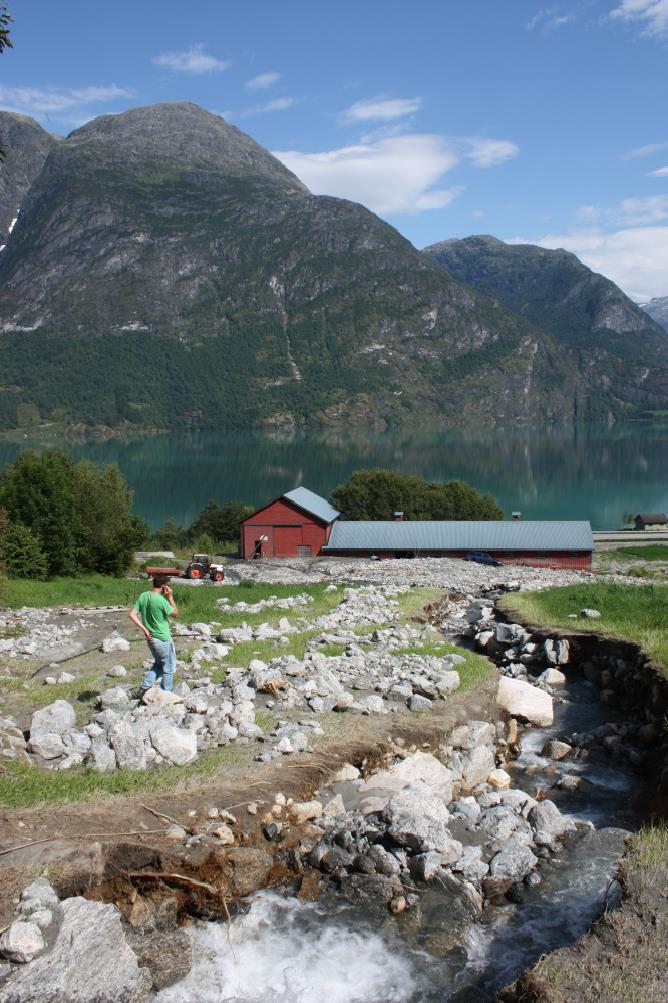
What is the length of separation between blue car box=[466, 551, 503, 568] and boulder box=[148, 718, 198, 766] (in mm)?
43583

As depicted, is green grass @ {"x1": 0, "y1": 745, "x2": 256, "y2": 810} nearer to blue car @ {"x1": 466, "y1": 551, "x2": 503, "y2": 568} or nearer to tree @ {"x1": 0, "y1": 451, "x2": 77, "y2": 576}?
tree @ {"x1": 0, "y1": 451, "x2": 77, "y2": 576}

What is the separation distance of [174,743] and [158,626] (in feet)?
8.48

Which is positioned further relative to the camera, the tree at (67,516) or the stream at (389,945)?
the tree at (67,516)

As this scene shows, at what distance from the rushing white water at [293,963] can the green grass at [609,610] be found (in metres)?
11.0

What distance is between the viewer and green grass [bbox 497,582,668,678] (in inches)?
811

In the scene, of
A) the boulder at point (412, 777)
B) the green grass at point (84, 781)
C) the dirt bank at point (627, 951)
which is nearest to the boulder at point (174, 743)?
the green grass at point (84, 781)

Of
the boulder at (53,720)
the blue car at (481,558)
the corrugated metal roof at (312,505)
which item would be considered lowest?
the blue car at (481,558)

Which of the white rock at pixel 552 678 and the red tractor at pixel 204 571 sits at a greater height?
the white rock at pixel 552 678

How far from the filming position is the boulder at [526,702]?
17750 mm

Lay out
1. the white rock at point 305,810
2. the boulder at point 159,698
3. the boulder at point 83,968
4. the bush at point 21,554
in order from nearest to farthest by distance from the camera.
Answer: the boulder at point 83,968
the white rock at point 305,810
the boulder at point 159,698
the bush at point 21,554

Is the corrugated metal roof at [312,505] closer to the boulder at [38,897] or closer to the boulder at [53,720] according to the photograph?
the boulder at [53,720]

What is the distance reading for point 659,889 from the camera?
880 centimetres

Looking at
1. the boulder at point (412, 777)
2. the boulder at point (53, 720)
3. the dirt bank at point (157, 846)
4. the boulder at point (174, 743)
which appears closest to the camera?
the dirt bank at point (157, 846)

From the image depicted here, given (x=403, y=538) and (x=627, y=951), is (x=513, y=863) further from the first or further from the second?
(x=403, y=538)
